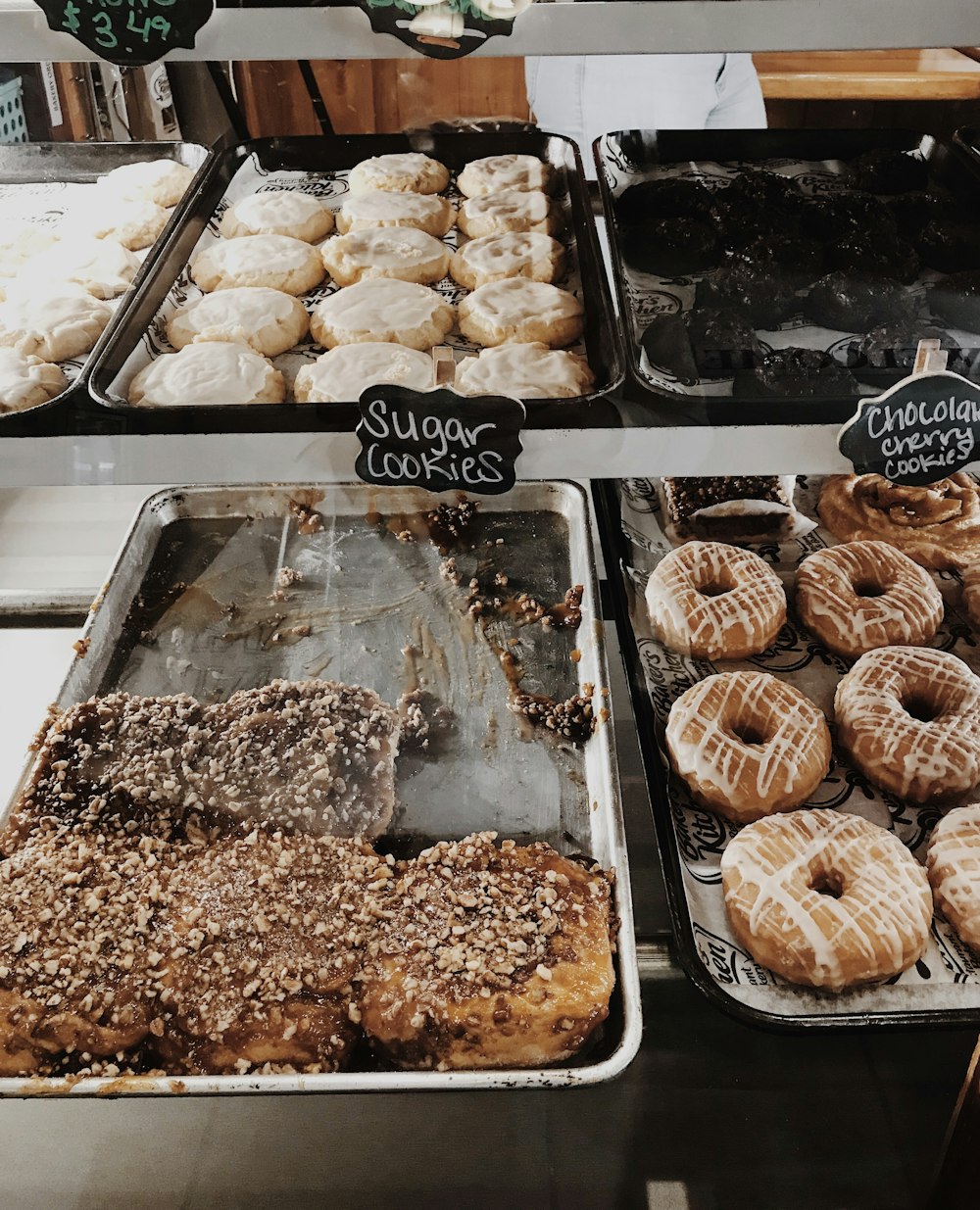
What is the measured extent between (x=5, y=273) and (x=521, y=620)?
1340mm

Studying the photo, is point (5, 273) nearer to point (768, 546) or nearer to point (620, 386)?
point (620, 386)

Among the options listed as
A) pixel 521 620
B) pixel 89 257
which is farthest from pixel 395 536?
pixel 89 257

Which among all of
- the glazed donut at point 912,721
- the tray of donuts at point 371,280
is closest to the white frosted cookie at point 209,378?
the tray of donuts at point 371,280

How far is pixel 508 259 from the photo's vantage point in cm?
195

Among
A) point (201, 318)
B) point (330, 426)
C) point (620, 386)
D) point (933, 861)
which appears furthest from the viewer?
point (201, 318)

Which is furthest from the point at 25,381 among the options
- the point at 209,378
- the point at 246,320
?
the point at 246,320

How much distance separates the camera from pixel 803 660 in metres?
2.00

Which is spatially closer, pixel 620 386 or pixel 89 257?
pixel 620 386

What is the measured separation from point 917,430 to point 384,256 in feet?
4.05

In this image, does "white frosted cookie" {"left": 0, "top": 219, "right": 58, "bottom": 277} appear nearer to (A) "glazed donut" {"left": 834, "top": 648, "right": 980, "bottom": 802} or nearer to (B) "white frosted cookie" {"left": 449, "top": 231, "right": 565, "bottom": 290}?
(B) "white frosted cookie" {"left": 449, "top": 231, "right": 565, "bottom": 290}

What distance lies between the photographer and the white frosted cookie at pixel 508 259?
1.92m

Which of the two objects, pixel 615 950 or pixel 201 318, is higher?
pixel 201 318

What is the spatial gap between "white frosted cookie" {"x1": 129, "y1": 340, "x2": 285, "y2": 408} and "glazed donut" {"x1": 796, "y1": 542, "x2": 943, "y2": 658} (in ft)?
3.99

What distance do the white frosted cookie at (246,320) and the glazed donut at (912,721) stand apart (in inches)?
52.7
